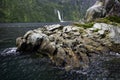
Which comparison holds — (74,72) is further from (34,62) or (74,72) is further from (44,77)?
(34,62)

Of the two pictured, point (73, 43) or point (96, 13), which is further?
point (96, 13)

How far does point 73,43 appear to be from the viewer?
48344 mm

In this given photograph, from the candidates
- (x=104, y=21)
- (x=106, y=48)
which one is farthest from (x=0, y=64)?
(x=104, y=21)

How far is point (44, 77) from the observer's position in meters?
33.4

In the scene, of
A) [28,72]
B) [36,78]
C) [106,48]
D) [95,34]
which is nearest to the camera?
→ [36,78]

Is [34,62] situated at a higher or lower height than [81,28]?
lower

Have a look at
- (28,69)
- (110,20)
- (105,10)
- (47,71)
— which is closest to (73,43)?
(47,71)

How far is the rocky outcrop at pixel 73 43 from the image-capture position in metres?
41.7

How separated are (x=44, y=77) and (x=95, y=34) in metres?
24.1

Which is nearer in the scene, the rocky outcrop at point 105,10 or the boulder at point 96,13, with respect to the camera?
the rocky outcrop at point 105,10

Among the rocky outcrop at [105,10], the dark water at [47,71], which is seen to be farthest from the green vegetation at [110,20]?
the dark water at [47,71]

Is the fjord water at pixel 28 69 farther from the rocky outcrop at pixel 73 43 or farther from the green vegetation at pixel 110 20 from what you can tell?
the green vegetation at pixel 110 20

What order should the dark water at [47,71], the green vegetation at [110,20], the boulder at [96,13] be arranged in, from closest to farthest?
the dark water at [47,71], the green vegetation at [110,20], the boulder at [96,13]

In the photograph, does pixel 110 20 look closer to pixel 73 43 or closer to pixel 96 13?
pixel 96 13
